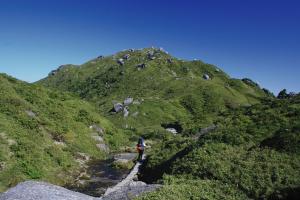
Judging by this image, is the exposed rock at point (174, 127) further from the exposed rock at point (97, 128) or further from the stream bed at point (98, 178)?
the stream bed at point (98, 178)

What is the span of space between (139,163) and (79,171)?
7856mm

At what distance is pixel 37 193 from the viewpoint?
28.3 m

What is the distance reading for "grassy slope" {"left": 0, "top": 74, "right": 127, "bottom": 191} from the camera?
4256 cm

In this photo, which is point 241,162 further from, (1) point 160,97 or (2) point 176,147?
(1) point 160,97

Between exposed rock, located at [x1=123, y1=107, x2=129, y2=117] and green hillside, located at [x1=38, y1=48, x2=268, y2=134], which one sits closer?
exposed rock, located at [x1=123, y1=107, x2=129, y2=117]

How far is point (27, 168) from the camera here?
42.2m

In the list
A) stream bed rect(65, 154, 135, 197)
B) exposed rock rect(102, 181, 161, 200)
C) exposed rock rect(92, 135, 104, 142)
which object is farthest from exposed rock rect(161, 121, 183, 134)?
exposed rock rect(102, 181, 161, 200)

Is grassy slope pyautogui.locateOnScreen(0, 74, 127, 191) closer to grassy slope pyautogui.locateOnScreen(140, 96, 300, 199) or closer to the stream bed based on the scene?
the stream bed

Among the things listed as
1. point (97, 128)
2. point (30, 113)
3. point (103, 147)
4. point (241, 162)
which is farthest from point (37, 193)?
point (97, 128)

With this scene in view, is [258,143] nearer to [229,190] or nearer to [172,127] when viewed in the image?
[229,190]

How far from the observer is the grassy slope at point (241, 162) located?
3011cm

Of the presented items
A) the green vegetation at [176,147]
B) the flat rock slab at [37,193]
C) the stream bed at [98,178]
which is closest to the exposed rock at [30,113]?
the green vegetation at [176,147]

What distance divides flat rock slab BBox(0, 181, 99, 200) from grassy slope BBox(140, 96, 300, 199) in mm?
6030

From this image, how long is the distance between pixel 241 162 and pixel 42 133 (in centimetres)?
2884
